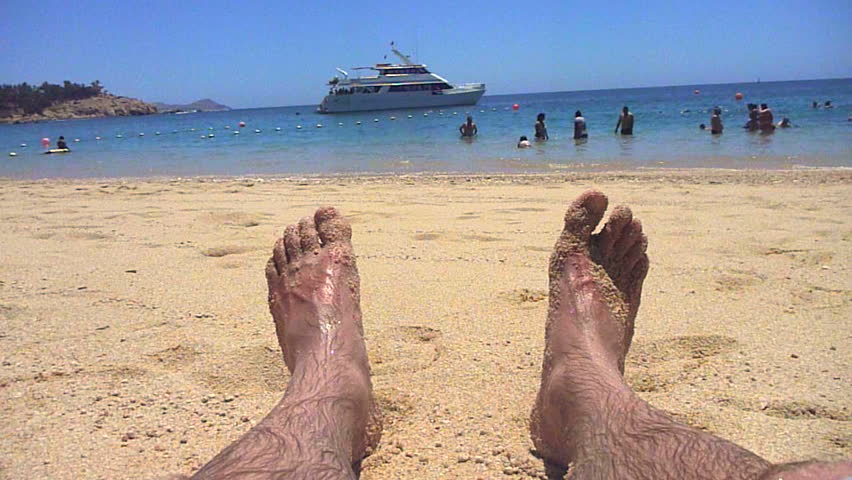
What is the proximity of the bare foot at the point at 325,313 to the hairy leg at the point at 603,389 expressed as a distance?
0.44m

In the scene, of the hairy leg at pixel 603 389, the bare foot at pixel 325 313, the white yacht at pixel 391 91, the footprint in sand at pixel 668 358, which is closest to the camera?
the hairy leg at pixel 603 389

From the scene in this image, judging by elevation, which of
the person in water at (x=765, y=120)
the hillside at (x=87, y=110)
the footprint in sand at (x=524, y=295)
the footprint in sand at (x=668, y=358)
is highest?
the hillside at (x=87, y=110)

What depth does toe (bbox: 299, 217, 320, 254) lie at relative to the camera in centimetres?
209

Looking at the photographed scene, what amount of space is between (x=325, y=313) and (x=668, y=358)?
105 cm

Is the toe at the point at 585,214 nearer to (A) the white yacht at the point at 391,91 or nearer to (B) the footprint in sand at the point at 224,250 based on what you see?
(B) the footprint in sand at the point at 224,250

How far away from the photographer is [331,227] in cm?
212

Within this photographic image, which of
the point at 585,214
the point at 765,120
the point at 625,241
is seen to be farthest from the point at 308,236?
the point at 765,120

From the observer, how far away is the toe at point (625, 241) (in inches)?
81.6

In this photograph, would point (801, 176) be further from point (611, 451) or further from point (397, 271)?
point (611, 451)

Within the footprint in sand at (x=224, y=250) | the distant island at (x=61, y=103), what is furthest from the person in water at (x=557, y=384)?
the distant island at (x=61, y=103)

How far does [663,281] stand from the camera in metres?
2.66

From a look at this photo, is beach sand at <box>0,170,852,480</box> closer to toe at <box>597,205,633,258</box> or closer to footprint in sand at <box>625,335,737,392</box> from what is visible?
footprint in sand at <box>625,335,737,392</box>

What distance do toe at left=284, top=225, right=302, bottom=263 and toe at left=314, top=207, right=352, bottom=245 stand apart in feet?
0.25

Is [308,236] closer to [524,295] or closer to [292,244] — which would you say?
[292,244]
